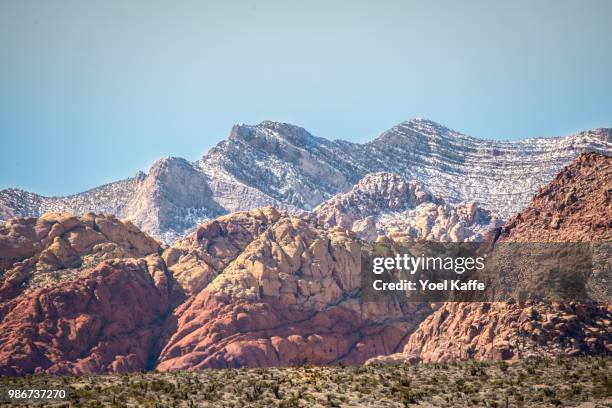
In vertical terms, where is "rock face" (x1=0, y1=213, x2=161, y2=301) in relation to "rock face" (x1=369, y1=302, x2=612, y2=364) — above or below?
above

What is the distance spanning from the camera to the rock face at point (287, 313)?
140000 millimetres

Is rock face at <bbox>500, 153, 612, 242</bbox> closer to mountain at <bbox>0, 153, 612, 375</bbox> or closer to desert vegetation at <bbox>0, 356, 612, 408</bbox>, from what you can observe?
mountain at <bbox>0, 153, 612, 375</bbox>

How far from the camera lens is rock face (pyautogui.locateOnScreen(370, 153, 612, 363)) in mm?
94250

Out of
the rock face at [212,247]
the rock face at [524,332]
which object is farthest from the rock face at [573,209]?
the rock face at [212,247]

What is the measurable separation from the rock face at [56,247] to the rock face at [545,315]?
204 ft

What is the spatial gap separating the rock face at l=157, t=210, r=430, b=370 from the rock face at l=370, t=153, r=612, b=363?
1874cm

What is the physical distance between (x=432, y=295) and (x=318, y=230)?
97.0 ft

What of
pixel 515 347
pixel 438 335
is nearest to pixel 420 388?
pixel 515 347

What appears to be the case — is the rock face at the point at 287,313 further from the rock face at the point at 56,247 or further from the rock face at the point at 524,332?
the rock face at the point at 524,332

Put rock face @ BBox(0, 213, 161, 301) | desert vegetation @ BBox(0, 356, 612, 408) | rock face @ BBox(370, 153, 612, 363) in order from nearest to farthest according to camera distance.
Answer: desert vegetation @ BBox(0, 356, 612, 408) < rock face @ BBox(370, 153, 612, 363) < rock face @ BBox(0, 213, 161, 301)

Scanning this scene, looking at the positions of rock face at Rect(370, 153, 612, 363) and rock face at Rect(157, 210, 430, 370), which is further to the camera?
rock face at Rect(157, 210, 430, 370)

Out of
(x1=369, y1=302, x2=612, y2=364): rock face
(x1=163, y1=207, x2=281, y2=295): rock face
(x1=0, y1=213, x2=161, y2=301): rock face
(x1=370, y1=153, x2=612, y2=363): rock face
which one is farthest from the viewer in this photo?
(x1=163, y1=207, x2=281, y2=295): rock face

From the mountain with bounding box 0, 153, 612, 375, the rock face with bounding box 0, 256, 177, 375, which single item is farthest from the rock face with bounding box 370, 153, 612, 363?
the rock face with bounding box 0, 256, 177, 375

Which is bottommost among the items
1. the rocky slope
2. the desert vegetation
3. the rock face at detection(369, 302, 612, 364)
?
the desert vegetation
